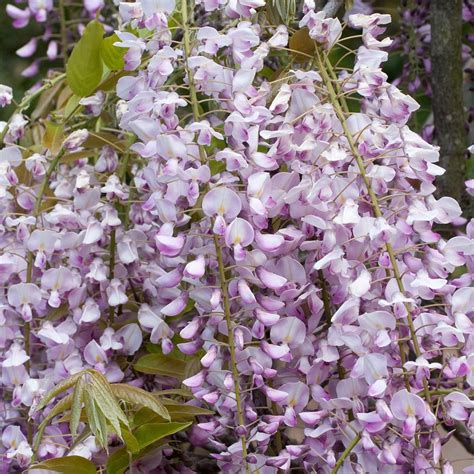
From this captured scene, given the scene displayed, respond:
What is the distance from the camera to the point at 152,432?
0.73m

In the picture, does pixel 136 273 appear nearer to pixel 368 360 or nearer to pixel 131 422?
pixel 131 422

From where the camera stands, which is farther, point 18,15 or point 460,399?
point 18,15

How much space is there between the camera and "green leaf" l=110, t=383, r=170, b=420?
69 cm

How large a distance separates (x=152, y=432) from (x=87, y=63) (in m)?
0.33

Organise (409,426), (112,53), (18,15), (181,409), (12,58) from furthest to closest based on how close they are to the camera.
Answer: (12,58) < (18,15) < (112,53) < (181,409) < (409,426)

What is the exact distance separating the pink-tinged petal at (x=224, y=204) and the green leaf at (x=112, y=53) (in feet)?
0.81

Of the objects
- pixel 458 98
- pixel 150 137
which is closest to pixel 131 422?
pixel 150 137

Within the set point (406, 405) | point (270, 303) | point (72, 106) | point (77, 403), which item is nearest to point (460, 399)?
point (406, 405)

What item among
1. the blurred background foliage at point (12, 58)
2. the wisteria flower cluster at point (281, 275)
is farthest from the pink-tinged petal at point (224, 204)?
the blurred background foliage at point (12, 58)

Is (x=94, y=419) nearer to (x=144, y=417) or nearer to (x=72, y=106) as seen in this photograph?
(x=144, y=417)

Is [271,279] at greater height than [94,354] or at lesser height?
greater

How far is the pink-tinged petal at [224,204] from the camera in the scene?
2.24 feet

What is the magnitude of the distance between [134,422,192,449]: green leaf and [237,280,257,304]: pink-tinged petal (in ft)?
0.33

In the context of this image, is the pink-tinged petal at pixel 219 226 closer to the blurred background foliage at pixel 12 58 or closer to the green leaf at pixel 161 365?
the green leaf at pixel 161 365
